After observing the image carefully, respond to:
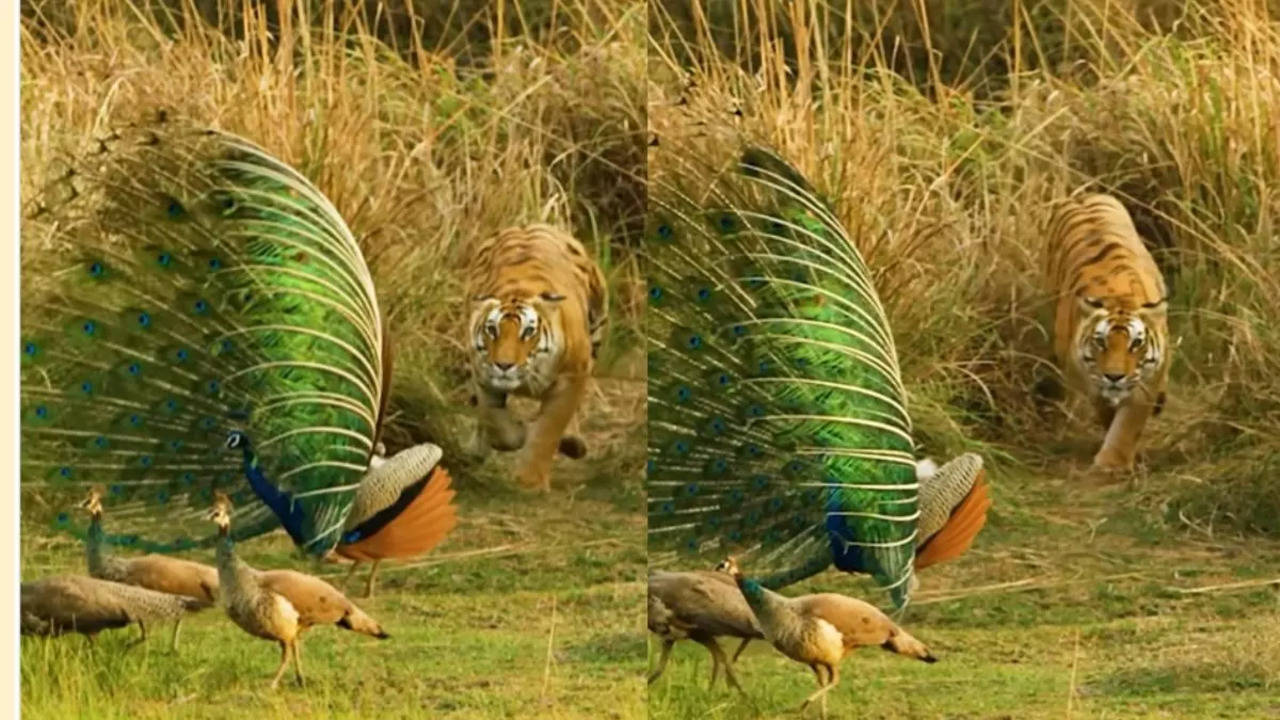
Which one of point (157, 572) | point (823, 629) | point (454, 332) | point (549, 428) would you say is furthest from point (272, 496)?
point (823, 629)

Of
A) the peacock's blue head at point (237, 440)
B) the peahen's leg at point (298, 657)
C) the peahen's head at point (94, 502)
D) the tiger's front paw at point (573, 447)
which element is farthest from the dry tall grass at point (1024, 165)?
the peahen's head at point (94, 502)

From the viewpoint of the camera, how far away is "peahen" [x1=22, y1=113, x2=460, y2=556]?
264 inches

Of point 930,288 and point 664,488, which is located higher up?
point 930,288

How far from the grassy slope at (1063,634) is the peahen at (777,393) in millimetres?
122

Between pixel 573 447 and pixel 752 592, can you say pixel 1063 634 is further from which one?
pixel 573 447

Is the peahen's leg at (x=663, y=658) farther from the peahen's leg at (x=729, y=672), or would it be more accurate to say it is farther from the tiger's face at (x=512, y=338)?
the tiger's face at (x=512, y=338)

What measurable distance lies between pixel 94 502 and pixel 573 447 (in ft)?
4.14

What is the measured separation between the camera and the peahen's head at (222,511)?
6754 millimetres

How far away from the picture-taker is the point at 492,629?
6758 millimetres

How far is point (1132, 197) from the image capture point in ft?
20.8

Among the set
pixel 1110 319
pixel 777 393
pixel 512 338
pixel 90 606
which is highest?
pixel 1110 319
